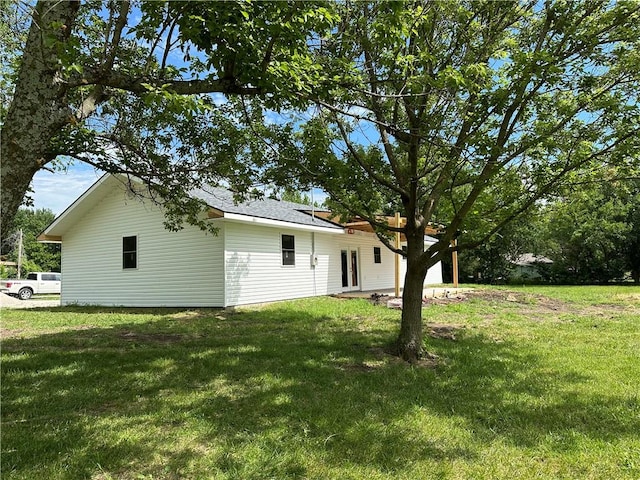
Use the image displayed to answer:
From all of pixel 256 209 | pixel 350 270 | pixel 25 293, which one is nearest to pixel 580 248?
pixel 350 270

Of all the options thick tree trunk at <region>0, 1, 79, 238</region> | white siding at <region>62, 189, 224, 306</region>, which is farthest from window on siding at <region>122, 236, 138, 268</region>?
thick tree trunk at <region>0, 1, 79, 238</region>

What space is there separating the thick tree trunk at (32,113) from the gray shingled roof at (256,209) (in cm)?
796

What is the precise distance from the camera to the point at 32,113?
307 centimetres

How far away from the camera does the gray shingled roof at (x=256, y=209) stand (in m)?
12.7

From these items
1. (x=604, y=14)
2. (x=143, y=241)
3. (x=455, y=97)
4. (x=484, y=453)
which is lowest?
(x=484, y=453)

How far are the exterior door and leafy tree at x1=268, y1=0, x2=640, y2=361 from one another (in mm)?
12306

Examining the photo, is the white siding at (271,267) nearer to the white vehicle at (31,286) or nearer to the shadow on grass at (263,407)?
the shadow on grass at (263,407)

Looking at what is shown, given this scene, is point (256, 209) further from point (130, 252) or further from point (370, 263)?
point (370, 263)

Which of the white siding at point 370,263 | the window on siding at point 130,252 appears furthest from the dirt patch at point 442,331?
the window on siding at point 130,252

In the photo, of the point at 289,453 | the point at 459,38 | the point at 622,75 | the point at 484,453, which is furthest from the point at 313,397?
the point at 622,75

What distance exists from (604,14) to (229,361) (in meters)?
6.80

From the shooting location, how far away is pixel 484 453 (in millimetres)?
3459

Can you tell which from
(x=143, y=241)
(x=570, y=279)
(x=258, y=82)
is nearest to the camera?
(x=258, y=82)

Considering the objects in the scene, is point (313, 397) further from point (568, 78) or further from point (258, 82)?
point (568, 78)
